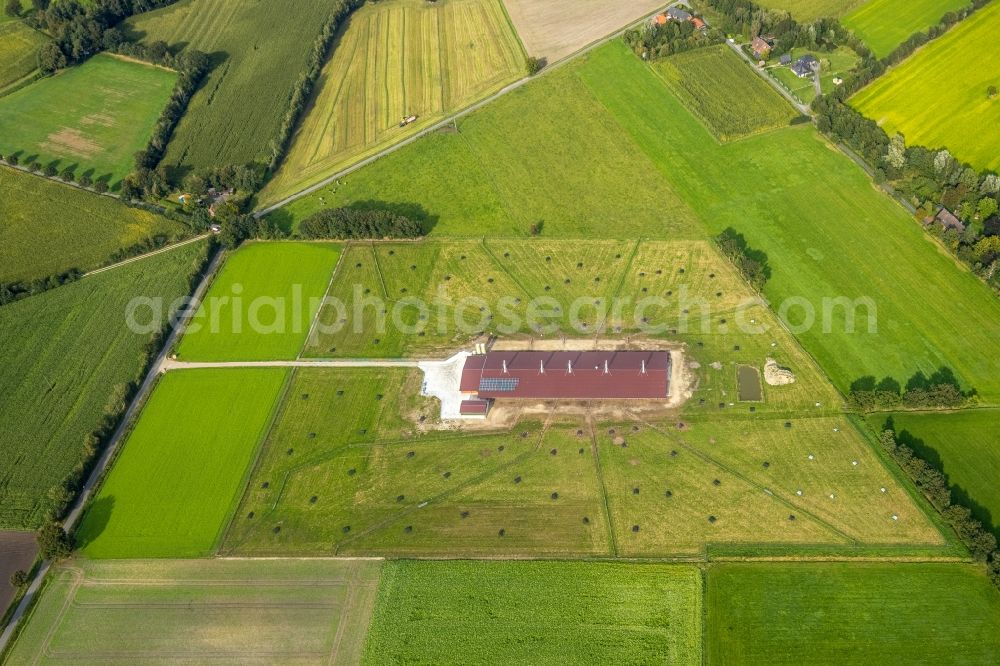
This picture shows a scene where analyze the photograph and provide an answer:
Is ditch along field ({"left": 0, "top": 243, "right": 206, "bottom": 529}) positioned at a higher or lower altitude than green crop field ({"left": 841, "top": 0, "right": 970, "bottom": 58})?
lower

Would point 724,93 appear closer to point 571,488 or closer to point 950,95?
point 950,95

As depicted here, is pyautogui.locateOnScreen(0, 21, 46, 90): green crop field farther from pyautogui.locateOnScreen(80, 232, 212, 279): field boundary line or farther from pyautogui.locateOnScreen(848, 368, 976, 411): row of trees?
pyautogui.locateOnScreen(848, 368, 976, 411): row of trees

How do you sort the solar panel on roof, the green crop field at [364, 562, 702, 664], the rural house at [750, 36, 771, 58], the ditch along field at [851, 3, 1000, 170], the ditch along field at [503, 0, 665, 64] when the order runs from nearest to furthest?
the green crop field at [364, 562, 702, 664]
the solar panel on roof
the ditch along field at [851, 3, 1000, 170]
the rural house at [750, 36, 771, 58]
the ditch along field at [503, 0, 665, 64]

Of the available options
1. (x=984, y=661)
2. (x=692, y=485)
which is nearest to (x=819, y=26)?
(x=692, y=485)

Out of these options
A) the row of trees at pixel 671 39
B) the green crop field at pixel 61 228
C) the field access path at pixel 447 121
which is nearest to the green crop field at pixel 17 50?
the green crop field at pixel 61 228

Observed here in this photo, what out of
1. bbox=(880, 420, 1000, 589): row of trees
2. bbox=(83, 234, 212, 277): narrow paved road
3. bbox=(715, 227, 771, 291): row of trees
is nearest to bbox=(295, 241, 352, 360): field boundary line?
bbox=(83, 234, 212, 277): narrow paved road

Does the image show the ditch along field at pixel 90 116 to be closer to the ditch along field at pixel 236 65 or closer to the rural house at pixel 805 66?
the ditch along field at pixel 236 65

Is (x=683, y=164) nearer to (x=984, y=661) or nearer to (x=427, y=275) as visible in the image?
(x=427, y=275)

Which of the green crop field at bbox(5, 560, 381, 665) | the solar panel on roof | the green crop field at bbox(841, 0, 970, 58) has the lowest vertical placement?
the green crop field at bbox(5, 560, 381, 665)
